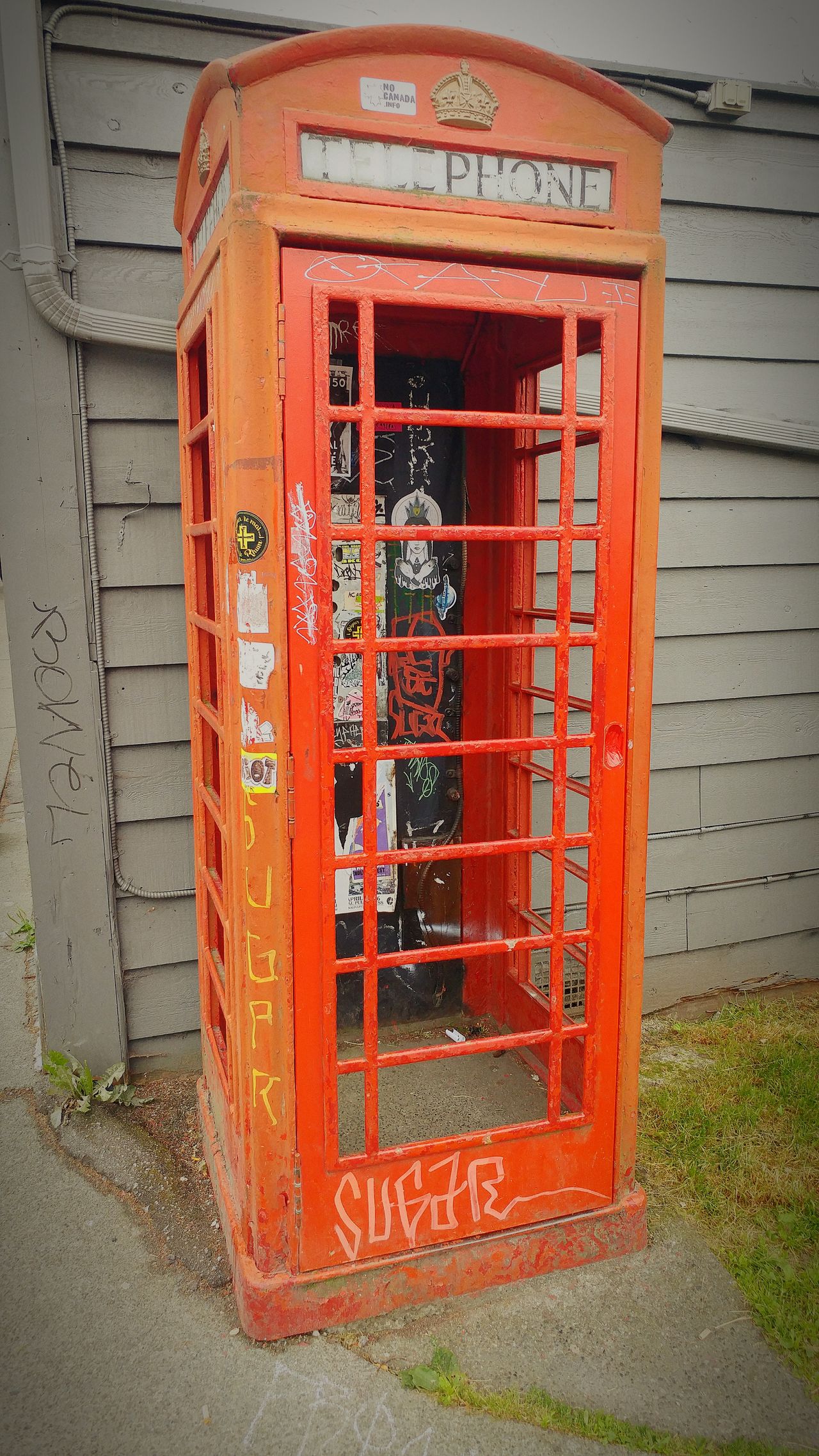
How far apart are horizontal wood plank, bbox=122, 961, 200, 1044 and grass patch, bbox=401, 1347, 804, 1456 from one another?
1473mm

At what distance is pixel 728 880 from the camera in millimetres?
3898

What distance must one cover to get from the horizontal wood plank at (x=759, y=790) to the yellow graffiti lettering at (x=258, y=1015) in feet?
7.56

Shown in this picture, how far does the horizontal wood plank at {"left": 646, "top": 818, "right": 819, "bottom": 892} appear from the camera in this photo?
12.4 feet

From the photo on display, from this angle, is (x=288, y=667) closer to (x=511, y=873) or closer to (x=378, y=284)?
(x=378, y=284)

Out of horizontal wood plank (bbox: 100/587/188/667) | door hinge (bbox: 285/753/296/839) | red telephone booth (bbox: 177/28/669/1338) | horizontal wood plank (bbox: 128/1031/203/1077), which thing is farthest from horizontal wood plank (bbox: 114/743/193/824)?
door hinge (bbox: 285/753/296/839)

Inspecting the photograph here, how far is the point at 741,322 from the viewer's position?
140 inches

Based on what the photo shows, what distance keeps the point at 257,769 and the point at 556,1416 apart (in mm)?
1561

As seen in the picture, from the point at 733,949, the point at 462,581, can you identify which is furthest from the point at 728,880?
the point at 462,581

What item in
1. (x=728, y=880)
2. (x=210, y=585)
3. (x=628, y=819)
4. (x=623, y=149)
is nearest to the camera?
(x=623, y=149)

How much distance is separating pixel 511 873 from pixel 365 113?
2.28 meters

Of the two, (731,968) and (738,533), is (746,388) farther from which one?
(731,968)

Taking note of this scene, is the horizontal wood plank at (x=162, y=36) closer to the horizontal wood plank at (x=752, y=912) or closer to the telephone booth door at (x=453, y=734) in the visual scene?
the telephone booth door at (x=453, y=734)

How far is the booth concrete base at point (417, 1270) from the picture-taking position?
→ 2.20m

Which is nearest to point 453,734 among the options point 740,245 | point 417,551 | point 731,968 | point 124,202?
point 417,551
